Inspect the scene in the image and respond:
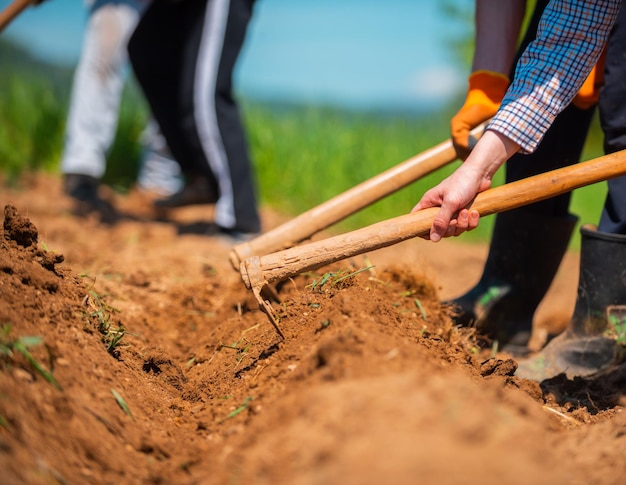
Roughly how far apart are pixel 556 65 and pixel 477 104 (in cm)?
40

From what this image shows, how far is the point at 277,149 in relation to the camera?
5.86 meters

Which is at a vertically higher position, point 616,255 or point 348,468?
point 348,468

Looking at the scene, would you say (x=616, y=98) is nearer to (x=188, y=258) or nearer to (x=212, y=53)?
(x=188, y=258)

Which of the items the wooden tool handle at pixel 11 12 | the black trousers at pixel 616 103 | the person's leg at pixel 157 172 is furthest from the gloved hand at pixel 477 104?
the person's leg at pixel 157 172

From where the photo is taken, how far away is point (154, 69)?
167 inches

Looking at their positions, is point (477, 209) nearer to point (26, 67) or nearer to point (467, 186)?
point (467, 186)

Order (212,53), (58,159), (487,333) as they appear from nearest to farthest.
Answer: (487,333)
(212,53)
(58,159)

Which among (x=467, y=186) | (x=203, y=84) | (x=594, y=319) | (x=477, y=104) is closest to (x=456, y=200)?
(x=467, y=186)

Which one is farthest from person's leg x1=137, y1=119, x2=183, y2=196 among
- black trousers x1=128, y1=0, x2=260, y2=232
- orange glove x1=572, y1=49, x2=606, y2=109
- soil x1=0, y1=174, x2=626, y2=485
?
orange glove x1=572, y1=49, x2=606, y2=109

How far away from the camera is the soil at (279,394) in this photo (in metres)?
1.10

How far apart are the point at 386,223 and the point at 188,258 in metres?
1.92


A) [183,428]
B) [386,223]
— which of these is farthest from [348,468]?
[386,223]

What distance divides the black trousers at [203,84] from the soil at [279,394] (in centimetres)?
168

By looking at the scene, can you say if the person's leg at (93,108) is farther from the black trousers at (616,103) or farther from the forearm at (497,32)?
the black trousers at (616,103)
